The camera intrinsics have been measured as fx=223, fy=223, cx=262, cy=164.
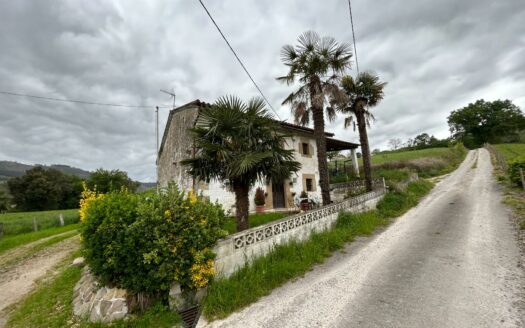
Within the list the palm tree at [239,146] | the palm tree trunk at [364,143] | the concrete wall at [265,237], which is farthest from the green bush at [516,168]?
the palm tree at [239,146]

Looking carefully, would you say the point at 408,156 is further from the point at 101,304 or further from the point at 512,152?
the point at 101,304

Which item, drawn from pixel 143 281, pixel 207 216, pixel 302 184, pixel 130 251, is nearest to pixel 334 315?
pixel 207 216

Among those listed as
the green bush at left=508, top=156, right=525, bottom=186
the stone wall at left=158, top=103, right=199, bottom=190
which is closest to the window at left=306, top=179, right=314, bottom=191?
the stone wall at left=158, top=103, right=199, bottom=190

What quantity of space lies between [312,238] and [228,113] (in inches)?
186

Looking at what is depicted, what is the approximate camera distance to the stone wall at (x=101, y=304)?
157 inches

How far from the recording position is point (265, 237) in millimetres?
5922

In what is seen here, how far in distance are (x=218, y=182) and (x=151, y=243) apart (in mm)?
8581

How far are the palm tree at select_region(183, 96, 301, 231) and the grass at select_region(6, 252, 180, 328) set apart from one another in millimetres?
2945

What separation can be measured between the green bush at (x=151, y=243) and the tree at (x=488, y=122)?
87.3m

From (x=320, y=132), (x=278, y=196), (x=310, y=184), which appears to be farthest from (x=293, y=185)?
(x=320, y=132)

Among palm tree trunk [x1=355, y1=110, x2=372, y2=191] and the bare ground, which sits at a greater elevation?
palm tree trunk [x1=355, y1=110, x2=372, y2=191]

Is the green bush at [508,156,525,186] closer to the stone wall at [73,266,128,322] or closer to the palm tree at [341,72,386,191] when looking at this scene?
the palm tree at [341,72,386,191]

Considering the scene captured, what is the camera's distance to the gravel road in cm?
329

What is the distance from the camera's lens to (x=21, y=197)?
44500 mm
